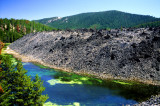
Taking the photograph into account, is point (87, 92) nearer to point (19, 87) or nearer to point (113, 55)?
point (19, 87)

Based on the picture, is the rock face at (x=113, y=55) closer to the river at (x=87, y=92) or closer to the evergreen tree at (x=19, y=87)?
the river at (x=87, y=92)

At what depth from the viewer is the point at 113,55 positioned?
150 feet

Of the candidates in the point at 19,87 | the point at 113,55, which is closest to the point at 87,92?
the point at 19,87

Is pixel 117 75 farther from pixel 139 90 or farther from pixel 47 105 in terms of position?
pixel 47 105

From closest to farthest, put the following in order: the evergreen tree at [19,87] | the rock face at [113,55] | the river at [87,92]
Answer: the evergreen tree at [19,87]
the river at [87,92]
the rock face at [113,55]

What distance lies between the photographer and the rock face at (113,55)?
3928 centimetres

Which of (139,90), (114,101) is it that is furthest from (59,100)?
(139,90)

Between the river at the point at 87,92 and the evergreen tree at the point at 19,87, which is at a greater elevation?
the evergreen tree at the point at 19,87

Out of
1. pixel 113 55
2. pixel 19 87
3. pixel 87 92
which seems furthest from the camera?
pixel 113 55

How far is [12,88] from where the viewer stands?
1906 cm

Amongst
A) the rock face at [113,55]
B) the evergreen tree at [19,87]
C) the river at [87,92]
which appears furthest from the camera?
the rock face at [113,55]

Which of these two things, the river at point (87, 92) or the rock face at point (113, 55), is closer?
the river at point (87, 92)

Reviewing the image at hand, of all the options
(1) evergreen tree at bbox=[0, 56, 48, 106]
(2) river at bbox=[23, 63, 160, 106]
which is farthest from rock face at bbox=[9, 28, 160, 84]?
(1) evergreen tree at bbox=[0, 56, 48, 106]

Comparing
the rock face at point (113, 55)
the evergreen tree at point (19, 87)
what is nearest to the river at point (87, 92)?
the rock face at point (113, 55)
